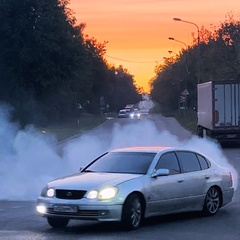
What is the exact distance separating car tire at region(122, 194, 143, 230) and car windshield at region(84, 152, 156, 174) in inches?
29.0

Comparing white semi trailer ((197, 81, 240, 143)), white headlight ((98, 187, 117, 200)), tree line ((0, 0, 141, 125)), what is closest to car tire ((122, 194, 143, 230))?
white headlight ((98, 187, 117, 200))

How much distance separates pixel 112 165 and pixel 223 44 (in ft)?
165

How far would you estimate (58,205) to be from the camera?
12055 millimetres

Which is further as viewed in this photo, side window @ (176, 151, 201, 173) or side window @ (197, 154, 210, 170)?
side window @ (197, 154, 210, 170)

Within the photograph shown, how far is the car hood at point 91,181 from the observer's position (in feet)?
39.9

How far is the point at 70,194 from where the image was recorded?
39.7ft

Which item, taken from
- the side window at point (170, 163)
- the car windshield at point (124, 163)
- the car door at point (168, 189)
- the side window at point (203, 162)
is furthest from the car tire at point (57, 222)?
the side window at point (203, 162)

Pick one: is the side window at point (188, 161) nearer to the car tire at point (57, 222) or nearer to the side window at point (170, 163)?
the side window at point (170, 163)

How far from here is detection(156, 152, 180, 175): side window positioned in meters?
13.3

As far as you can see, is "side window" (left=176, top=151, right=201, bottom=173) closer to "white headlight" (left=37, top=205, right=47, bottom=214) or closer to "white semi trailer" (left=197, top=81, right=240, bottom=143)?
"white headlight" (left=37, top=205, right=47, bottom=214)

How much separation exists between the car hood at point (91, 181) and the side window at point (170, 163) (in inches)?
30.6

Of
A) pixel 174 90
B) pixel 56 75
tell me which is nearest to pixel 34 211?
pixel 56 75

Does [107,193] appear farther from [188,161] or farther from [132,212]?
[188,161]

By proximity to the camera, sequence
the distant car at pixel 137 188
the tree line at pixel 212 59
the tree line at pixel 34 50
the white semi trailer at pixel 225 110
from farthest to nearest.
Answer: the tree line at pixel 212 59
the tree line at pixel 34 50
the white semi trailer at pixel 225 110
the distant car at pixel 137 188
